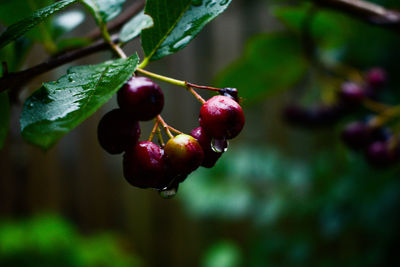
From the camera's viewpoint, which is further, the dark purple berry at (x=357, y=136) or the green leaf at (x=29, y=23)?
the dark purple berry at (x=357, y=136)

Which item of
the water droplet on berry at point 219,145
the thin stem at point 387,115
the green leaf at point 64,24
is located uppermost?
the green leaf at point 64,24

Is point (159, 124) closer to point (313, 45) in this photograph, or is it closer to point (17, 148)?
point (313, 45)

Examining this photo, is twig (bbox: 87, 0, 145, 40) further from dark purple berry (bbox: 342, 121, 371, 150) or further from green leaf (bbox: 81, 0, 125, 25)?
dark purple berry (bbox: 342, 121, 371, 150)

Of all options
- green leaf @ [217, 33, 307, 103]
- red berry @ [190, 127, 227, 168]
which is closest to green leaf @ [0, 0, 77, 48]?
red berry @ [190, 127, 227, 168]

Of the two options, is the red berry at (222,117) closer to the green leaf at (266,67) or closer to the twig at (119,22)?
the twig at (119,22)

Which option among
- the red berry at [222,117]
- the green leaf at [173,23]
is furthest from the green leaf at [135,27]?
the red berry at [222,117]

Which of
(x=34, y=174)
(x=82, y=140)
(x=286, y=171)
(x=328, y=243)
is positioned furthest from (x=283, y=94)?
(x=34, y=174)
